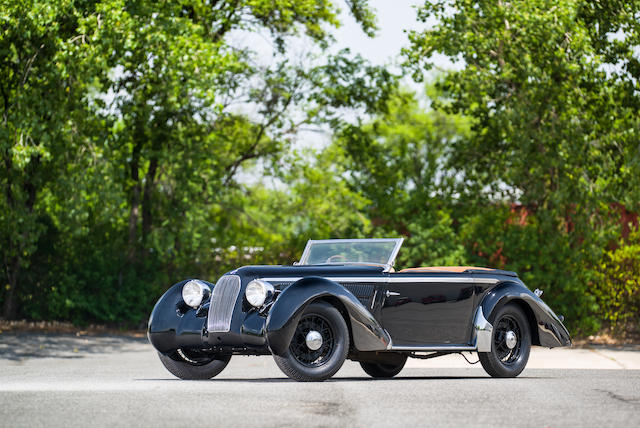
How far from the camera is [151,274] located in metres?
22.5

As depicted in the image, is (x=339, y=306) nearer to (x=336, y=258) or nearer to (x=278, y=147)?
(x=336, y=258)

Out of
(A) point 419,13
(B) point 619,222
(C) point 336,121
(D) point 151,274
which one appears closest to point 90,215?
(D) point 151,274

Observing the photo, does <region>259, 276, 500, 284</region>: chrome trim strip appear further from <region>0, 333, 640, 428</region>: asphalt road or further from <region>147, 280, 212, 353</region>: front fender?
<region>0, 333, 640, 428</region>: asphalt road

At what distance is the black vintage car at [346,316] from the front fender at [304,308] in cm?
1

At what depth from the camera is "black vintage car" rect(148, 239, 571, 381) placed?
9.40 metres

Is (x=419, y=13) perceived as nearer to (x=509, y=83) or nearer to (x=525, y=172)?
(x=509, y=83)

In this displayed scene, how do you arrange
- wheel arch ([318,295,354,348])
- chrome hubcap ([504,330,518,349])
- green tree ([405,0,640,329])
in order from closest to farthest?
wheel arch ([318,295,354,348])
chrome hubcap ([504,330,518,349])
green tree ([405,0,640,329])

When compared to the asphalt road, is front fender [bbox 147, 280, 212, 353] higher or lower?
higher

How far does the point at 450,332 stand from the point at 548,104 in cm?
1045

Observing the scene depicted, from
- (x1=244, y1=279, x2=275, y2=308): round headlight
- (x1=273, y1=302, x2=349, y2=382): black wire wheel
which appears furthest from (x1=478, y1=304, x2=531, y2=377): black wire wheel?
(x1=244, y1=279, x2=275, y2=308): round headlight

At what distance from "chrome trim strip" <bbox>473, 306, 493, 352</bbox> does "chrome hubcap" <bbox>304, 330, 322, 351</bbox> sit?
2223 mm

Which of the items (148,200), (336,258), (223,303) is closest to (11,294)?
(148,200)

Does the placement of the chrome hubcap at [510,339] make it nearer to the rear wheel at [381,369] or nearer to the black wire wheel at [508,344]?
the black wire wheel at [508,344]

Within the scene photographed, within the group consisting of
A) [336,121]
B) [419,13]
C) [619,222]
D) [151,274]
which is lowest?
[151,274]
